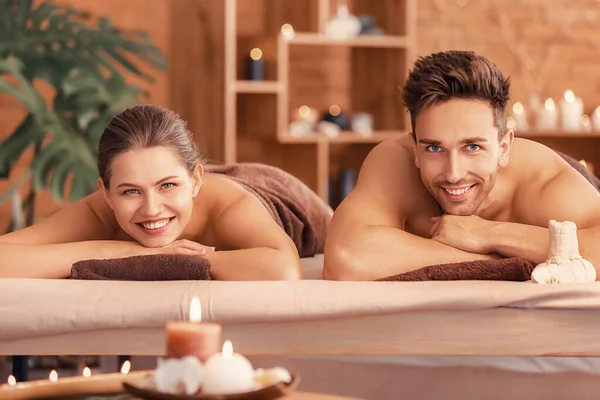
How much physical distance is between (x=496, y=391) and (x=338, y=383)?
0.31 metres

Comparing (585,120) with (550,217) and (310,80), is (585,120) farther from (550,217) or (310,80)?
(550,217)

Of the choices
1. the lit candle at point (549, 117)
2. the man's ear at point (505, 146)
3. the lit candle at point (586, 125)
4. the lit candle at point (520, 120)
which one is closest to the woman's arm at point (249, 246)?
the man's ear at point (505, 146)

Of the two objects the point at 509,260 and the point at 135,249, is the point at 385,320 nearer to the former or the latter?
the point at 509,260

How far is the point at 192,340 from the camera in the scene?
1.03m

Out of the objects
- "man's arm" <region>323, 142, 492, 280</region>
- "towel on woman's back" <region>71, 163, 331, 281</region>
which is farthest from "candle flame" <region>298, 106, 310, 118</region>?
"man's arm" <region>323, 142, 492, 280</region>

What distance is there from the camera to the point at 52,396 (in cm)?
115

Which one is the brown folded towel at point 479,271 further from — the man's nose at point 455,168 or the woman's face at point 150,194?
the woman's face at point 150,194

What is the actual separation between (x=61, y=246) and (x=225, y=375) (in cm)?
111

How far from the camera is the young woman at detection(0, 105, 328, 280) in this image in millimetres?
2010

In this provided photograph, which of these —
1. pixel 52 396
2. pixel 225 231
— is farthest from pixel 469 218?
pixel 52 396

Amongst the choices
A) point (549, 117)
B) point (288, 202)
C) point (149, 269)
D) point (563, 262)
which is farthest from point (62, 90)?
point (549, 117)

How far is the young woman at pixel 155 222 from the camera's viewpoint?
2010mm

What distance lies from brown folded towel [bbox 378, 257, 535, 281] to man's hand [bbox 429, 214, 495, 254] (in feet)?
0.33

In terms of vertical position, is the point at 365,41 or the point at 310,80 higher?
the point at 365,41
